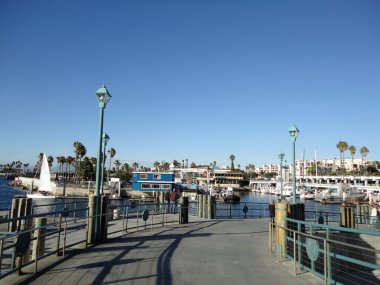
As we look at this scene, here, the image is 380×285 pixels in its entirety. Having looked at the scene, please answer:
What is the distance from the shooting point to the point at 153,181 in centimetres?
7131

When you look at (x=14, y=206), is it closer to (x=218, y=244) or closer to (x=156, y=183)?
(x=218, y=244)

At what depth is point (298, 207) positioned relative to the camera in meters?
13.7

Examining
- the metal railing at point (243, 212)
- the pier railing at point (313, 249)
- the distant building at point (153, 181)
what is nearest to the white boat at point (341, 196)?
the metal railing at point (243, 212)

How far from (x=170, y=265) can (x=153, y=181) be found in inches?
2529

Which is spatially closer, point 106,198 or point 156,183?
point 106,198

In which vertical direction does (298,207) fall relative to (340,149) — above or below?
below

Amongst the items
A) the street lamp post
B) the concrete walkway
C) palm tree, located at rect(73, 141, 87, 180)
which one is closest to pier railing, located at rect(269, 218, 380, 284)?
the concrete walkway

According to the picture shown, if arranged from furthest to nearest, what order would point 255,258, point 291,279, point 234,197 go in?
point 234,197
point 255,258
point 291,279

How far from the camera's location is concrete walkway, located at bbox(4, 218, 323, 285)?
260 inches

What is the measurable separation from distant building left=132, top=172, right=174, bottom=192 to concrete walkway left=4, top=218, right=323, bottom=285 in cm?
5917

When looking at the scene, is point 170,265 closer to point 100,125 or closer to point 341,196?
point 100,125

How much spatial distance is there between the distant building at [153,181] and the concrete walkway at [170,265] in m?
59.2

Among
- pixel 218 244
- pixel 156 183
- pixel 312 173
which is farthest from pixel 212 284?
pixel 312 173

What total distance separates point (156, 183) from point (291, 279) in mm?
64817
